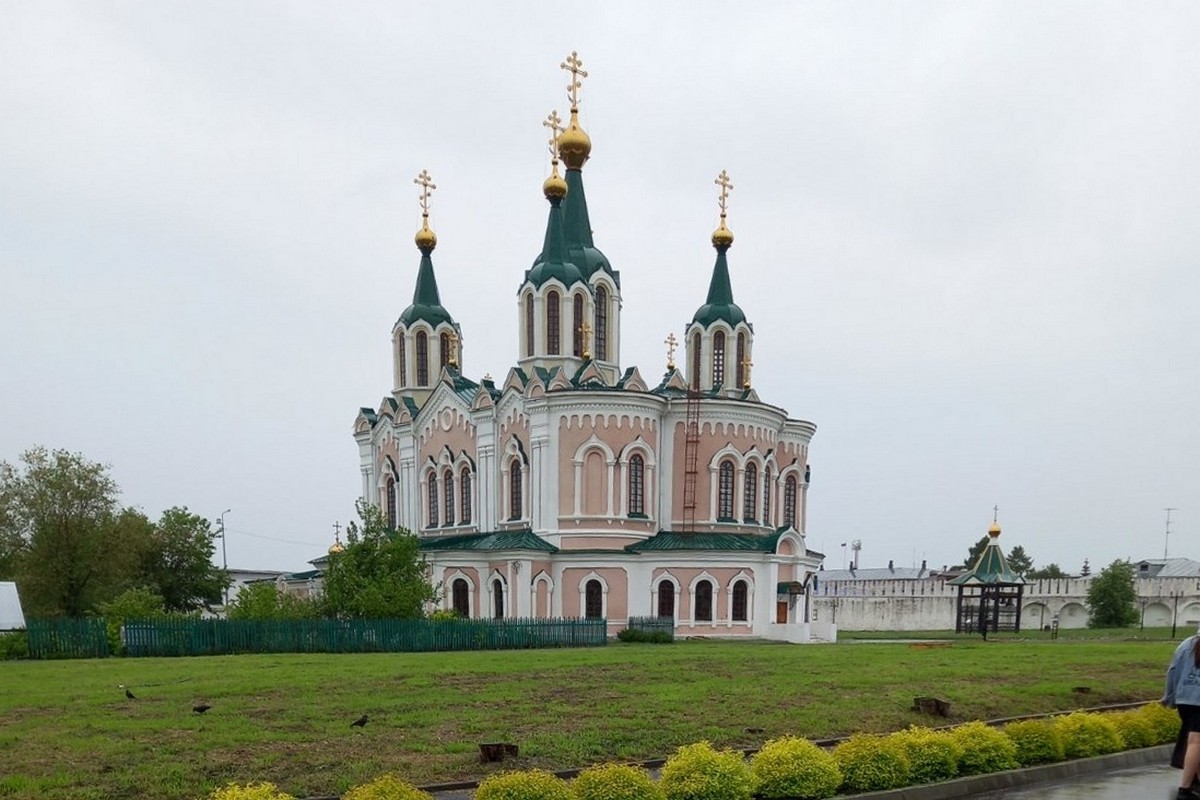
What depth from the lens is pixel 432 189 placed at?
55.0 meters

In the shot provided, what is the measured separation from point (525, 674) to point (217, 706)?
6778 mm

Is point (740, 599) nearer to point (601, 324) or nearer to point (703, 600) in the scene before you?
point (703, 600)

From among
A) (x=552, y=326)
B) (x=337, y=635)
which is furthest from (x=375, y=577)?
(x=552, y=326)

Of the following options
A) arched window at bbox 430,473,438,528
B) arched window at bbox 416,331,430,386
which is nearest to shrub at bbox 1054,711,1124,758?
arched window at bbox 430,473,438,528

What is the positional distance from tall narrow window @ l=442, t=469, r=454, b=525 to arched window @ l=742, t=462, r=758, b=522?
14.8 meters

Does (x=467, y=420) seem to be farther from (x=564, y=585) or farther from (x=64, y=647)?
(x=64, y=647)

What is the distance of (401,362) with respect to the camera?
5341 centimetres

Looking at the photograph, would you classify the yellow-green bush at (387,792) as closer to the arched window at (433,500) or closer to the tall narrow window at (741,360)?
the arched window at (433,500)

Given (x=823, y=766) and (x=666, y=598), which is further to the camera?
(x=666, y=598)

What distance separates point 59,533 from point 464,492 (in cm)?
1792

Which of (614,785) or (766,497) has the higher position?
(766,497)

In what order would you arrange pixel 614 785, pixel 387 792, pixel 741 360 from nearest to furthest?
pixel 387 792
pixel 614 785
pixel 741 360

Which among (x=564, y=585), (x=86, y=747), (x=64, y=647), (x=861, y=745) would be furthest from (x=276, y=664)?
(x=564, y=585)

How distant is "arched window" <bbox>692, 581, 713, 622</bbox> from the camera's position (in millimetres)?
40406
